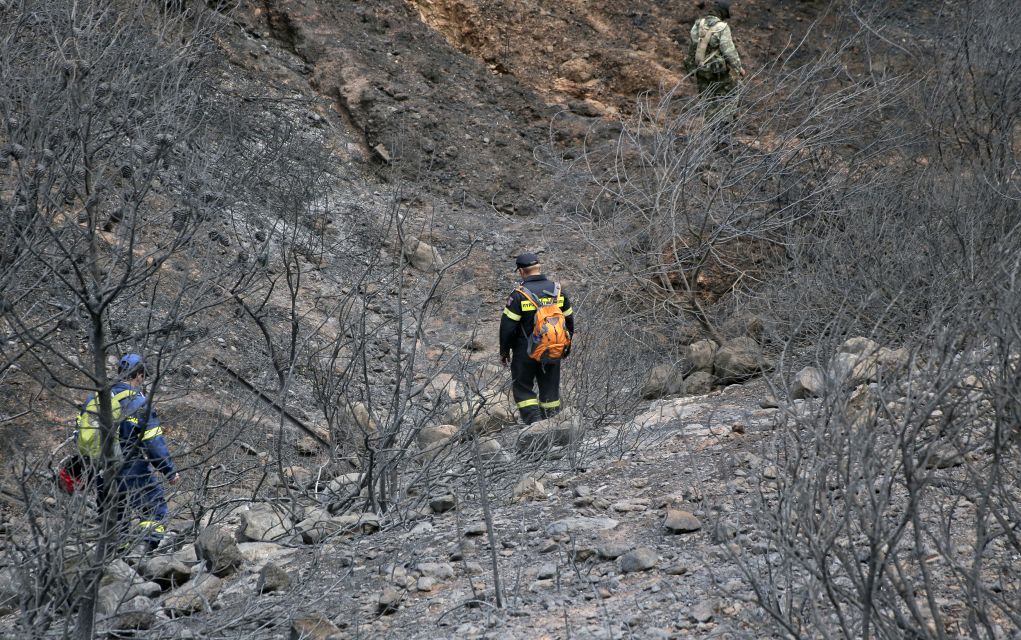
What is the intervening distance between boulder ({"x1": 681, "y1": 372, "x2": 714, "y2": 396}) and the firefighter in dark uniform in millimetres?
1435

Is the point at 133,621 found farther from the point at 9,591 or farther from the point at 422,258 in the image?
the point at 422,258

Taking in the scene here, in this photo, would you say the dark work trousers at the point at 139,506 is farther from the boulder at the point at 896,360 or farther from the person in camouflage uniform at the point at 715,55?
the person in camouflage uniform at the point at 715,55

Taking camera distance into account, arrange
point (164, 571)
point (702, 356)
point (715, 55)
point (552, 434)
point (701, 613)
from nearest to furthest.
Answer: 1. point (701, 613)
2. point (164, 571)
3. point (552, 434)
4. point (702, 356)
5. point (715, 55)

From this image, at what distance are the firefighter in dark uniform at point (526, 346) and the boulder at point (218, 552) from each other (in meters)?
2.66

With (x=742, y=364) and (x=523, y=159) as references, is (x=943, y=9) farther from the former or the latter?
(x=742, y=364)

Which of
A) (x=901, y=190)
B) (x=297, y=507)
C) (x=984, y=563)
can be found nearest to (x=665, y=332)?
(x=901, y=190)

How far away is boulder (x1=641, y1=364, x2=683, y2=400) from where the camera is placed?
798 centimetres

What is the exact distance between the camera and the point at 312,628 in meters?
3.88

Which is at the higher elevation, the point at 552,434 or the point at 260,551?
the point at 552,434

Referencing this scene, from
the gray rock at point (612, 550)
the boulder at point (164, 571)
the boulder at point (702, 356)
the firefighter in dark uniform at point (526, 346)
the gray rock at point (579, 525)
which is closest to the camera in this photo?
the gray rock at point (612, 550)

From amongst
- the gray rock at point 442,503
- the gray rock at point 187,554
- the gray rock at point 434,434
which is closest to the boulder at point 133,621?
the gray rock at point 187,554

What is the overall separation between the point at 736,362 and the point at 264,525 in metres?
4.20

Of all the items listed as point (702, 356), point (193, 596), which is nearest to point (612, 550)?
point (193, 596)

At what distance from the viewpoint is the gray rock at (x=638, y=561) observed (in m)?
4.27
